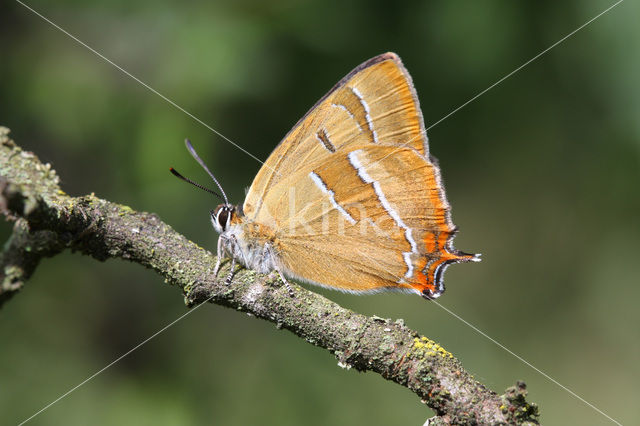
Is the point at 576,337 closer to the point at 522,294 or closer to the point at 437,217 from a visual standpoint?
the point at 522,294

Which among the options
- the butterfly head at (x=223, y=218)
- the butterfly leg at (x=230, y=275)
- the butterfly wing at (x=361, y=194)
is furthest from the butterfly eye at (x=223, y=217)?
the butterfly leg at (x=230, y=275)

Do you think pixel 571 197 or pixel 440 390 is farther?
pixel 571 197

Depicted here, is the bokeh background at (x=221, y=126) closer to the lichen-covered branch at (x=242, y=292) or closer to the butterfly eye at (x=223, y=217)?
the butterfly eye at (x=223, y=217)

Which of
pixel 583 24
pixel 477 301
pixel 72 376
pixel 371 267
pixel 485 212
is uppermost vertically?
pixel 583 24

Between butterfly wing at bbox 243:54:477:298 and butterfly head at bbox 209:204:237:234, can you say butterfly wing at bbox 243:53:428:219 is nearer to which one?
butterfly wing at bbox 243:54:477:298

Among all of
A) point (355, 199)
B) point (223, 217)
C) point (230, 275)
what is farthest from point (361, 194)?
point (230, 275)

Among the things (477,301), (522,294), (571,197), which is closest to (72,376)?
(477,301)

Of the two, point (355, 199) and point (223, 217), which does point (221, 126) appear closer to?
point (223, 217)
